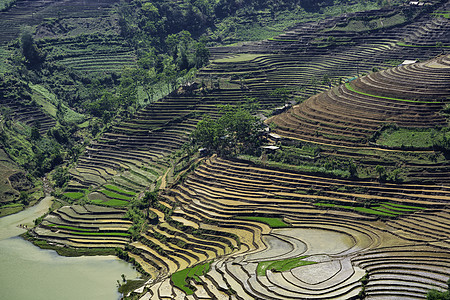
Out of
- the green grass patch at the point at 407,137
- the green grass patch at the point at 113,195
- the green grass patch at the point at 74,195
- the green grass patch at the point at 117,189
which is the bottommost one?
the green grass patch at the point at 74,195

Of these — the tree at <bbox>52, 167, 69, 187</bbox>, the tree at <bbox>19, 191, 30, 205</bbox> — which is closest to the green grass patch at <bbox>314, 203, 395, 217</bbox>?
the tree at <bbox>52, 167, 69, 187</bbox>

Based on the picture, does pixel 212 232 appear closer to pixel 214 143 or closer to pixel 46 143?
pixel 214 143

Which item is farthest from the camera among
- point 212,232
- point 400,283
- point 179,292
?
point 212,232

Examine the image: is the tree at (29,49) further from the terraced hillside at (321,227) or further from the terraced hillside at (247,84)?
the terraced hillside at (321,227)

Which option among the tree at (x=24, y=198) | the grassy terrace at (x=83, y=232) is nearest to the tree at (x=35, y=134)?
the tree at (x=24, y=198)

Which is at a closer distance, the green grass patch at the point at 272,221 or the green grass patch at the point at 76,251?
the green grass patch at the point at 272,221

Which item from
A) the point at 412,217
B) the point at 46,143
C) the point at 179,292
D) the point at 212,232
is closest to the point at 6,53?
the point at 46,143
